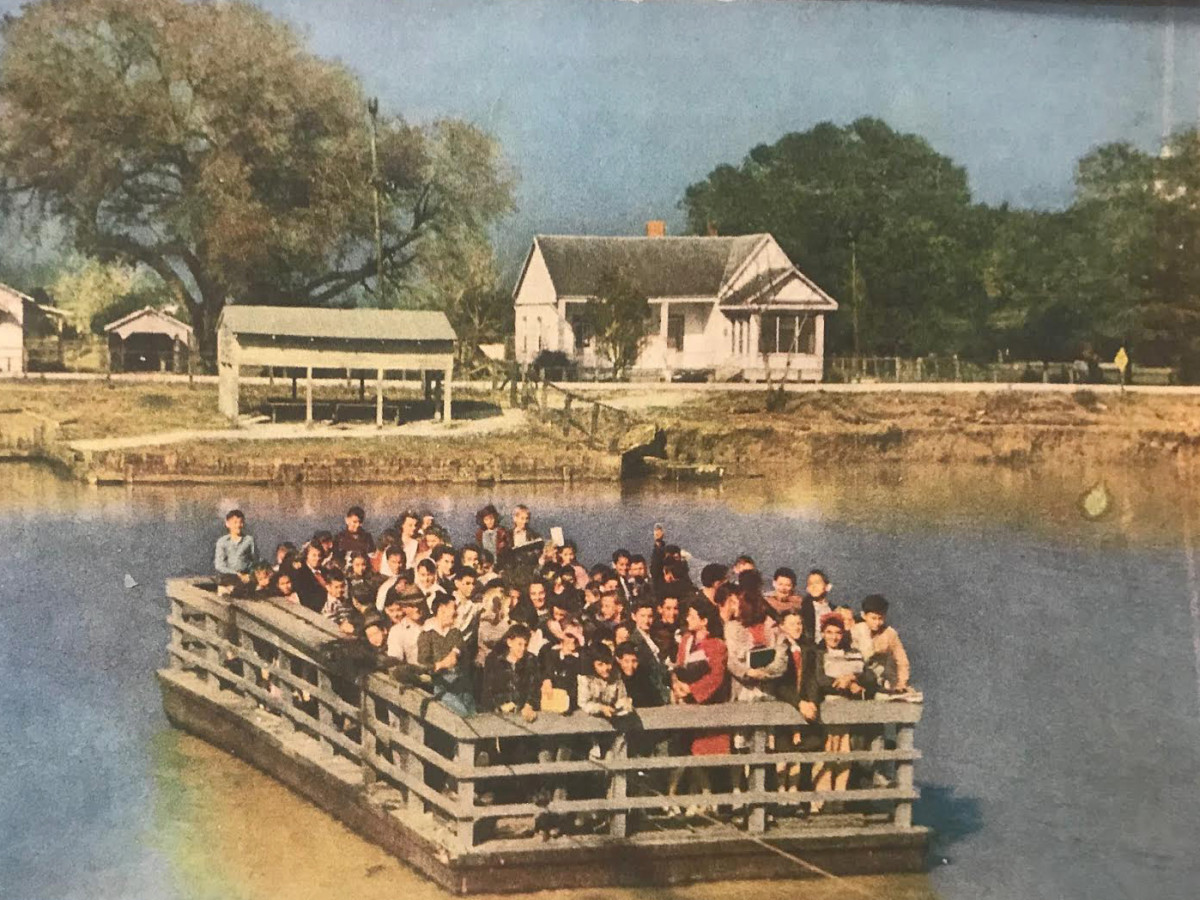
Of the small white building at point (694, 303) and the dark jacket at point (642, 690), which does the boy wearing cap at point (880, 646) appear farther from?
the small white building at point (694, 303)

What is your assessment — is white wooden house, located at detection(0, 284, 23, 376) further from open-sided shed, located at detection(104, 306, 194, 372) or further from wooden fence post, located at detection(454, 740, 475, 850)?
wooden fence post, located at detection(454, 740, 475, 850)

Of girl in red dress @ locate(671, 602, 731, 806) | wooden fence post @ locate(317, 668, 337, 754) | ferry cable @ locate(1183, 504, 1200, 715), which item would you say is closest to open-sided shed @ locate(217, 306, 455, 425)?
wooden fence post @ locate(317, 668, 337, 754)

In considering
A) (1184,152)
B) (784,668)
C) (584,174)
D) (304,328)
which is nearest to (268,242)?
(304,328)

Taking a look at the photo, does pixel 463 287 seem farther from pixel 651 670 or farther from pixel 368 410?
pixel 651 670

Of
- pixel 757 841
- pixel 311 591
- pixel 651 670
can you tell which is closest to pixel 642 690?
pixel 651 670

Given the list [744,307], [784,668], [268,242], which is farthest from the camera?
[744,307]

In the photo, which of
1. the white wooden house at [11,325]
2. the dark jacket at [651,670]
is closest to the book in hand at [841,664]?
the dark jacket at [651,670]

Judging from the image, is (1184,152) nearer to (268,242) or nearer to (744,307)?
(744,307)
